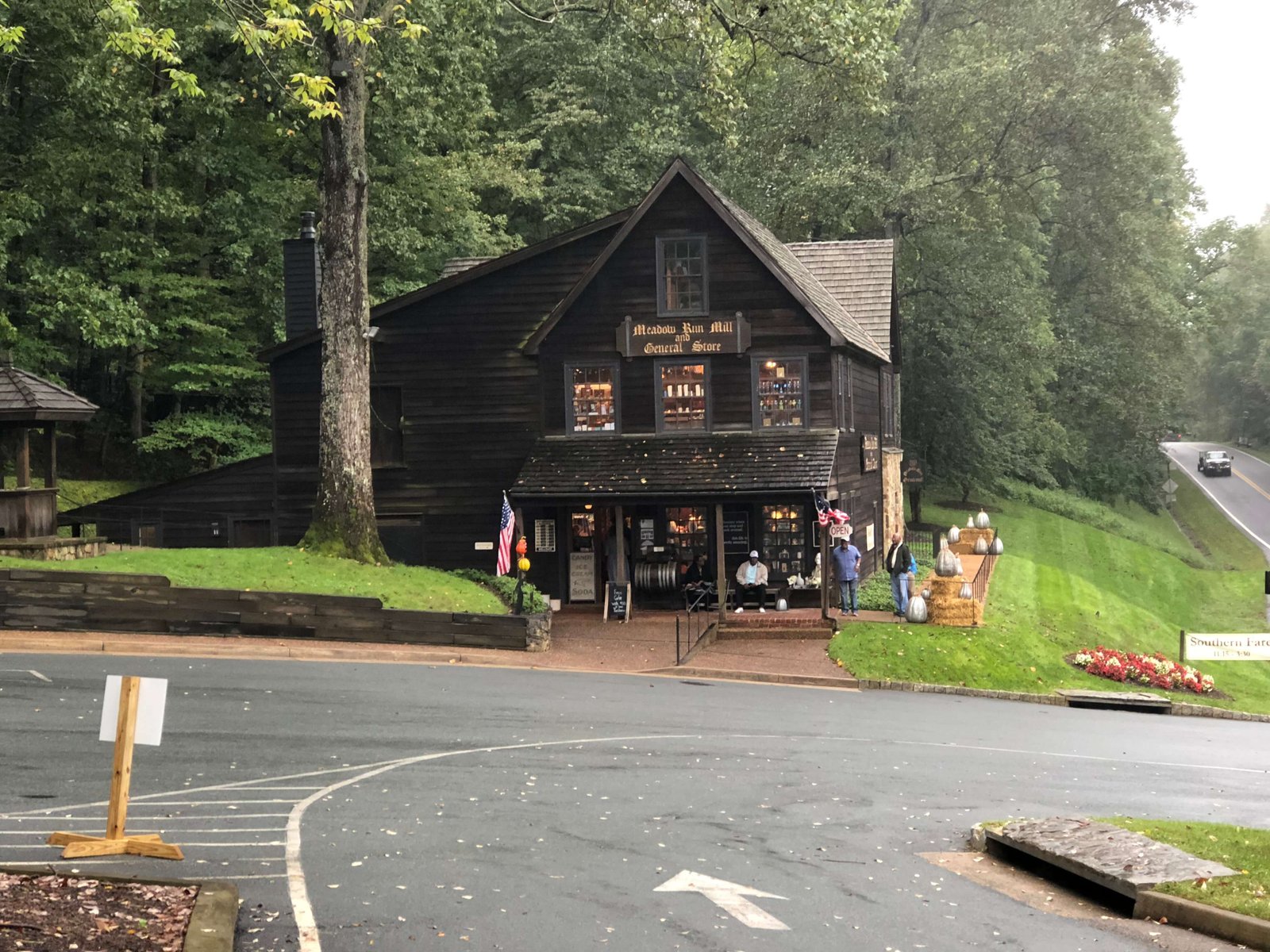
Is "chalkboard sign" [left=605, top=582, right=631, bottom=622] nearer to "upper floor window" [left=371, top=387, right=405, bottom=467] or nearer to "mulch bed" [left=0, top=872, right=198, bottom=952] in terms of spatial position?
"upper floor window" [left=371, top=387, right=405, bottom=467]

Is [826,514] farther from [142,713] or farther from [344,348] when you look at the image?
[142,713]

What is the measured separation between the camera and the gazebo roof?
2764 centimetres

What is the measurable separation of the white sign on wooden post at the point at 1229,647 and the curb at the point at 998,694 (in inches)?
100

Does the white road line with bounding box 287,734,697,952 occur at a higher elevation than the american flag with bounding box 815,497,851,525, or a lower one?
lower

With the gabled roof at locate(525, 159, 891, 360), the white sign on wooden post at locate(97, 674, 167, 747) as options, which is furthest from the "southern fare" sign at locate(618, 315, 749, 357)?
the white sign on wooden post at locate(97, 674, 167, 747)

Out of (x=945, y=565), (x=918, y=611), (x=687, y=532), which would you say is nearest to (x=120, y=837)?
(x=918, y=611)

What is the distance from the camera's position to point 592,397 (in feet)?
113

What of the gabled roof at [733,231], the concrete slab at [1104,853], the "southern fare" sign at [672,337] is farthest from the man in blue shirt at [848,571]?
the concrete slab at [1104,853]

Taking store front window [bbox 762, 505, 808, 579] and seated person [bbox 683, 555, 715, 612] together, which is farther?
store front window [bbox 762, 505, 808, 579]

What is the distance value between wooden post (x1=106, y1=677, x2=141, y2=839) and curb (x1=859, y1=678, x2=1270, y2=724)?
16500mm

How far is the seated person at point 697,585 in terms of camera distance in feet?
107

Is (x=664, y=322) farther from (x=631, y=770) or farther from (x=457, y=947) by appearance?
(x=457, y=947)

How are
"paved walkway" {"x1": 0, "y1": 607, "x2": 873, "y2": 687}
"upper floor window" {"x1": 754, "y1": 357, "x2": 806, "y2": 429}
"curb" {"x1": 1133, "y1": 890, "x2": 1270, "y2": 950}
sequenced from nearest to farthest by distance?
1. "curb" {"x1": 1133, "y1": 890, "x2": 1270, "y2": 950}
2. "paved walkway" {"x1": 0, "y1": 607, "x2": 873, "y2": 687}
3. "upper floor window" {"x1": 754, "y1": 357, "x2": 806, "y2": 429}

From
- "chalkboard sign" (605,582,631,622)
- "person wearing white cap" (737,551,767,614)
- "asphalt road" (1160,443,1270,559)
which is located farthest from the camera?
"asphalt road" (1160,443,1270,559)
